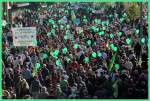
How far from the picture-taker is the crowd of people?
15.7m

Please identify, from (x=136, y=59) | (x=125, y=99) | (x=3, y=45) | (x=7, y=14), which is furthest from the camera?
(x=7, y=14)

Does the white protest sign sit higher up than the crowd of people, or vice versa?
the white protest sign

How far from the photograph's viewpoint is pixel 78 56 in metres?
18.4

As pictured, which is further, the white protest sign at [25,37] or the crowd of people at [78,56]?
the white protest sign at [25,37]

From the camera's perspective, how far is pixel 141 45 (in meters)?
18.6

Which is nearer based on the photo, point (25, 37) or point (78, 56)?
point (25, 37)

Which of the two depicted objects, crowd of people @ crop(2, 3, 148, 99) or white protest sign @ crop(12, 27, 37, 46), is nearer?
crowd of people @ crop(2, 3, 148, 99)

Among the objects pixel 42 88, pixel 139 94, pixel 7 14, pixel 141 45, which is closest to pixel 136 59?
pixel 141 45

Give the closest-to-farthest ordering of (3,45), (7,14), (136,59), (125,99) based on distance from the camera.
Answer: (125,99) < (136,59) < (3,45) < (7,14)

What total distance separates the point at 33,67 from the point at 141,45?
11.9 ft

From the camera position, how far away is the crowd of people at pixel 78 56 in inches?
617

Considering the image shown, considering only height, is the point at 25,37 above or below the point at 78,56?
above

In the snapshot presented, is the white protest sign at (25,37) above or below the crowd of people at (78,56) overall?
above

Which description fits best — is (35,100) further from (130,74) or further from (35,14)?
(35,14)
